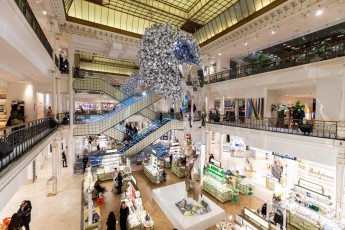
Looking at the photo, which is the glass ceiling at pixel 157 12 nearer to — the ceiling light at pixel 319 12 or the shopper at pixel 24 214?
the ceiling light at pixel 319 12

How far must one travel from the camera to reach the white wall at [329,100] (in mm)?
8359

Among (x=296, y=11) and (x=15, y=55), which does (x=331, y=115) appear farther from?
(x=15, y=55)

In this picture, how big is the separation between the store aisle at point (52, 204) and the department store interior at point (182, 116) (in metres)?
0.06

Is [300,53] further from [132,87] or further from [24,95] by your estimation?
[24,95]

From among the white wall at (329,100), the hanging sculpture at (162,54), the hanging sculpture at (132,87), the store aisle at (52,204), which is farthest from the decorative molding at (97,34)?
the white wall at (329,100)

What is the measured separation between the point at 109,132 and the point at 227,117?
894cm

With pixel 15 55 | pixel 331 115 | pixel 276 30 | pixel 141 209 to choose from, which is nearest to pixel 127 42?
pixel 15 55

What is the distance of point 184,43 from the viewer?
17.8ft

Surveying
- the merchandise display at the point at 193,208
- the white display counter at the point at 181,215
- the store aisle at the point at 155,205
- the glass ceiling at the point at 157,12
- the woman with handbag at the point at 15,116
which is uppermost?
the glass ceiling at the point at 157,12

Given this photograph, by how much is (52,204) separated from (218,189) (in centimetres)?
777

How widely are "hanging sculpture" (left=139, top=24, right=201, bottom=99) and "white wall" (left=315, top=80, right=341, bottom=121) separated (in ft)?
25.3

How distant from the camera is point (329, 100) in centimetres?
866

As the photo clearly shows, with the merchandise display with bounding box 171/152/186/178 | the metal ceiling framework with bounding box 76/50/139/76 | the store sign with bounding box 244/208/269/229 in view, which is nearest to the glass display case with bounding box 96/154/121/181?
the merchandise display with bounding box 171/152/186/178

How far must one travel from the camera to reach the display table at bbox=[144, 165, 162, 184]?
10.7 metres
